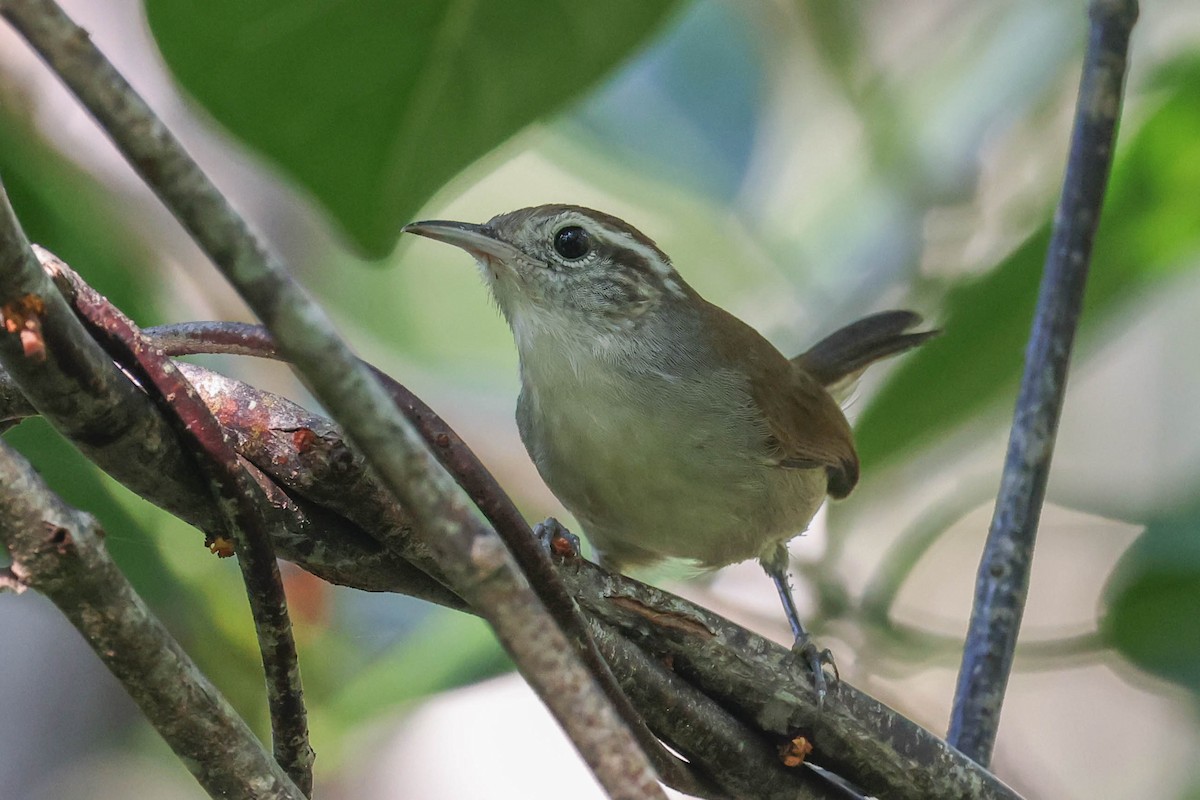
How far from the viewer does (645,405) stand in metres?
2.62

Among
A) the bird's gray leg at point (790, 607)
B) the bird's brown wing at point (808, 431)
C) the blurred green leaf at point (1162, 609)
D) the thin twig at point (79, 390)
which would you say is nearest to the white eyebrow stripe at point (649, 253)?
the bird's brown wing at point (808, 431)

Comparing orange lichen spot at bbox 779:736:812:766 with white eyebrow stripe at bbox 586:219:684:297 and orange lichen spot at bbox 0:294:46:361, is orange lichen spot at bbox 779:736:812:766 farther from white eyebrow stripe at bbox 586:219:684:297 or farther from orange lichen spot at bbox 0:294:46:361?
white eyebrow stripe at bbox 586:219:684:297

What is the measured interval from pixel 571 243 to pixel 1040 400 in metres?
1.20

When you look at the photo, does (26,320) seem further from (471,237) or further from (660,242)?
(660,242)

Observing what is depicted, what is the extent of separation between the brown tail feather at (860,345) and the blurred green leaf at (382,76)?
2112mm

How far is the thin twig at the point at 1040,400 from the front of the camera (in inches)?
81.1

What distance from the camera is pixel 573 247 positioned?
Answer: 2.92m

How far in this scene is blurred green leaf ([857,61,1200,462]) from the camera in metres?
2.63

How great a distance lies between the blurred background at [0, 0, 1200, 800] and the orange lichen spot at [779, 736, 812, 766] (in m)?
0.88

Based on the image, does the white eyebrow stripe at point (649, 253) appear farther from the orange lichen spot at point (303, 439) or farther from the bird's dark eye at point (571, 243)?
the orange lichen spot at point (303, 439)

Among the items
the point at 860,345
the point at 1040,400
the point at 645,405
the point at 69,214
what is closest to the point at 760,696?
the point at 1040,400

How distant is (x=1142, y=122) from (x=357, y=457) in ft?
7.16

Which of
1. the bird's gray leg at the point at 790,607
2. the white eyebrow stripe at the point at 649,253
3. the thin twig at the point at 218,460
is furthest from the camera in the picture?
the white eyebrow stripe at the point at 649,253

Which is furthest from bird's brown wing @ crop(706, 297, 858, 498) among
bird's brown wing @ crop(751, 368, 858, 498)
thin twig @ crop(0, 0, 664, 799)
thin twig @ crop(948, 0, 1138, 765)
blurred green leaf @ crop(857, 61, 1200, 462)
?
thin twig @ crop(0, 0, 664, 799)
